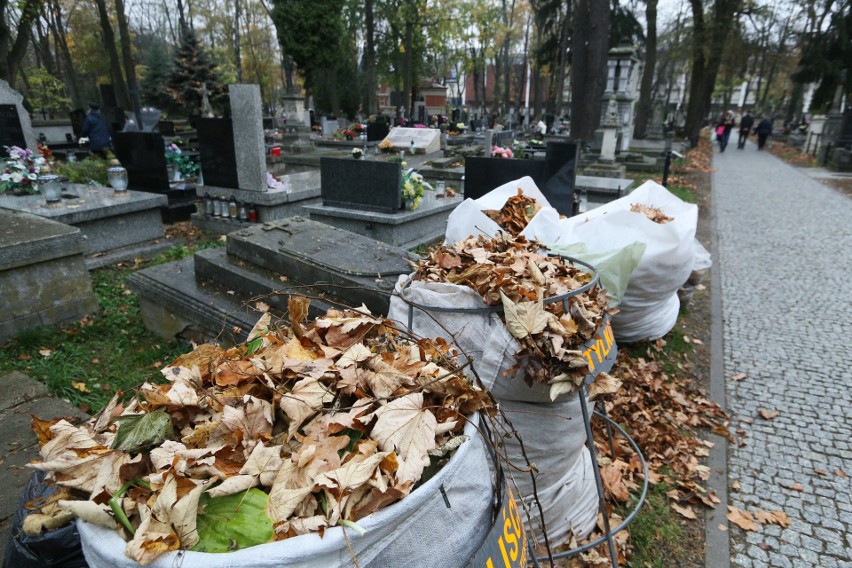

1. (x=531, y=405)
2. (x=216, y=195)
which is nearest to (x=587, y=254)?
(x=531, y=405)

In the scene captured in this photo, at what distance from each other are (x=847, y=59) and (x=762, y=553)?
94.2ft

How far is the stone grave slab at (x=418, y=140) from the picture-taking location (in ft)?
50.3

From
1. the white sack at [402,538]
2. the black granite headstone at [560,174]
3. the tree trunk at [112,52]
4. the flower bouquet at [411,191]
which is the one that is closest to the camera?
the white sack at [402,538]

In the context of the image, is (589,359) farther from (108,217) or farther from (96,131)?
(96,131)

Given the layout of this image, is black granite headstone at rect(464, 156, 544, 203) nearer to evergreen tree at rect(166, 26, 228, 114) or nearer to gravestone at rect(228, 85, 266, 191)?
gravestone at rect(228, 85, 266, 191)

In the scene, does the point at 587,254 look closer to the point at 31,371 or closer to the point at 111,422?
the point at 111,422

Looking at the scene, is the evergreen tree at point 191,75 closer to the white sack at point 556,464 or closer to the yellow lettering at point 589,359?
the white sack at point 556,464

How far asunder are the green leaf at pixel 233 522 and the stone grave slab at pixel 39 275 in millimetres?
4212

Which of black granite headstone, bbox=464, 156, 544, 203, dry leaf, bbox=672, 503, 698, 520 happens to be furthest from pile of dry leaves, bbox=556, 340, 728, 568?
black granite headstone, bbox=464, 156, 544, 203

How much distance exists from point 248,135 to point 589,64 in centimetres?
1181

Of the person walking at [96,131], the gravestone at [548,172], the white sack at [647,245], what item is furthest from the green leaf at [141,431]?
the person walking at [96,131]

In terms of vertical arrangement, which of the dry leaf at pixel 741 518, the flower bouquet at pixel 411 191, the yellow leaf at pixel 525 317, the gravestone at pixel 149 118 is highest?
the gravestone at pixel 149 118

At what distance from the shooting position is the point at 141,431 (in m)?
1.18

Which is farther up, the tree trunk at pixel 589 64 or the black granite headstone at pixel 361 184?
the tree trunk at pixel 589 64
